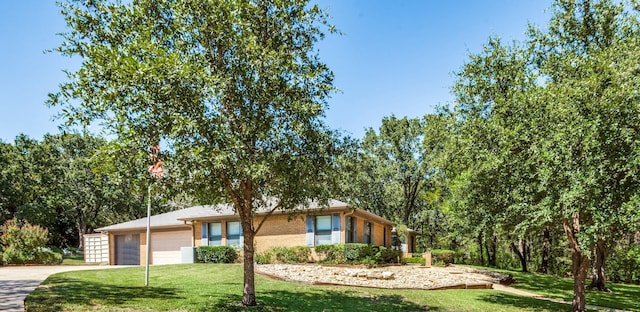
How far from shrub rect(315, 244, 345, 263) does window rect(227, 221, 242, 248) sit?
5620 mm

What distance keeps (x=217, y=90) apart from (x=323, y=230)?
16186 mm

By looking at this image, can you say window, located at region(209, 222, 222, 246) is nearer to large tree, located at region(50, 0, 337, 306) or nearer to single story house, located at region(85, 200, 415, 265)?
single story house, located at region(85, 200, 415, 265)

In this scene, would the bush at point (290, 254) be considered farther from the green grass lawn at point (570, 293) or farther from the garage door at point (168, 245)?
the green grass lawn at point (570, 293)

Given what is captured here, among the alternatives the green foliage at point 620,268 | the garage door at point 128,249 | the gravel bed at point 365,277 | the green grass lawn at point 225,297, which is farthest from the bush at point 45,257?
the green foliage at point 620,268

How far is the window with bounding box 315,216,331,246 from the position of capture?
2458cm

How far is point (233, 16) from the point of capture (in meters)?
10.4

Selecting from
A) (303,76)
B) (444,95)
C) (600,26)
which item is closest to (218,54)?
(303,76)

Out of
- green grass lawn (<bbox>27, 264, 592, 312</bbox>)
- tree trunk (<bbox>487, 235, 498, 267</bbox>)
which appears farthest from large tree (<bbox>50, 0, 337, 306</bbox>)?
tree trunk (<bbox>487, 235, 498, 267</bbox>)

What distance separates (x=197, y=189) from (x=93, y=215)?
137 feet

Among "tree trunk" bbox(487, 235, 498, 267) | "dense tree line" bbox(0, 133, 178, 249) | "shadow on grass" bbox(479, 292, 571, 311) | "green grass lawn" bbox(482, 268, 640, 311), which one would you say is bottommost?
"tree trunk" bbox(487, 235, 498, 267)

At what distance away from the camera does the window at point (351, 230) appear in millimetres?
24969

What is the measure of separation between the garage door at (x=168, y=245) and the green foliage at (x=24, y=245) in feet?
22.8

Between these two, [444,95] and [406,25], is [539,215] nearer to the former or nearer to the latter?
[406,25]

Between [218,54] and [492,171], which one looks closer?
[218,54]
